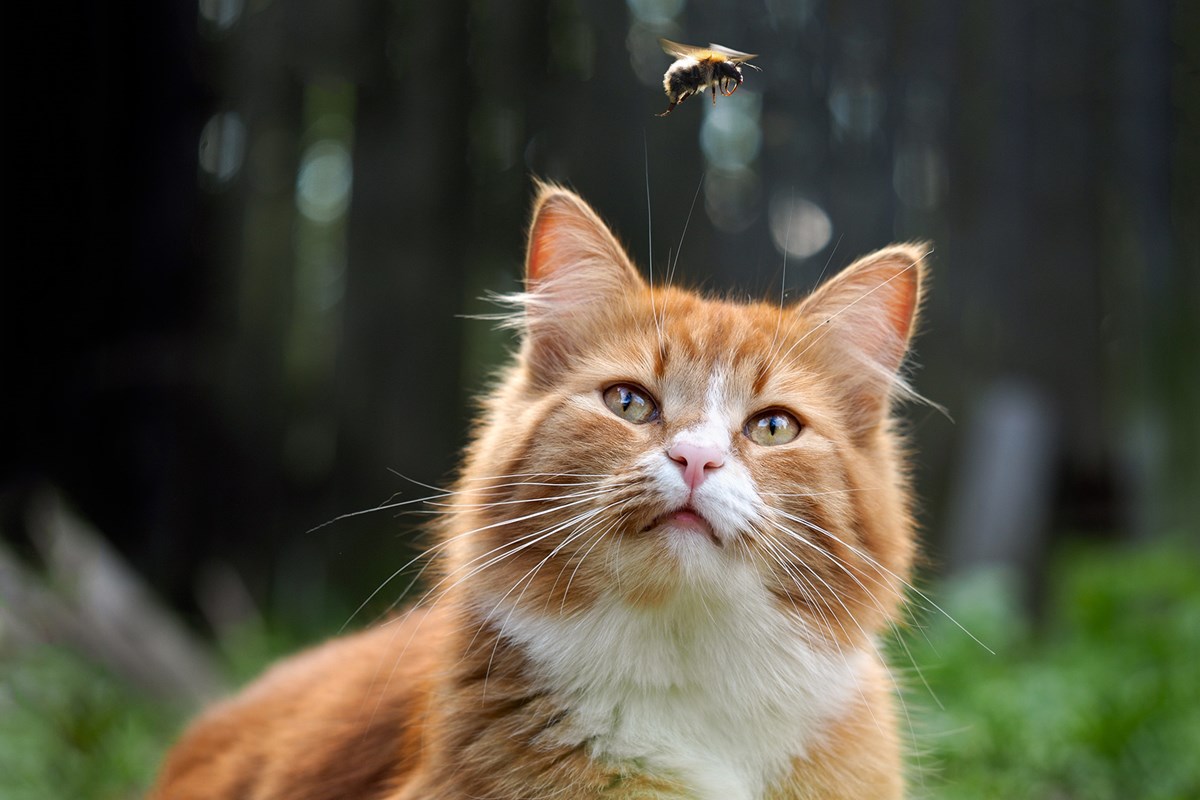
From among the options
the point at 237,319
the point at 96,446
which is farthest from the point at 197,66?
the point at 96,446

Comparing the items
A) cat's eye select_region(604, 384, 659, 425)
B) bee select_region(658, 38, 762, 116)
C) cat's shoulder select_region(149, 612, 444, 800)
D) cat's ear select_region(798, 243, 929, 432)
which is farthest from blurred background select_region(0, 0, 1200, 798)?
bee select_region(658, 38, 762, 116)

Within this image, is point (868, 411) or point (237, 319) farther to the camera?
point (237, 319)

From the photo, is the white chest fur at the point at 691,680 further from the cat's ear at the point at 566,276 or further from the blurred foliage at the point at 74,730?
the blurred foliage at the point at 74,730

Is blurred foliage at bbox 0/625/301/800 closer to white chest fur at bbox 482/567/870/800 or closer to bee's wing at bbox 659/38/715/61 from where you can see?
white chest fur at bbox 482/567/870/800

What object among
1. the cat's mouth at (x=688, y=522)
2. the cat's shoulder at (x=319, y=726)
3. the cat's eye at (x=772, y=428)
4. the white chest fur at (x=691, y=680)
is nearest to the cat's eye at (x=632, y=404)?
the cat's eye at (x=772, y=428)

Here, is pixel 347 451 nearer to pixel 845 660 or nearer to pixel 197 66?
pixel 197 66
